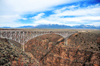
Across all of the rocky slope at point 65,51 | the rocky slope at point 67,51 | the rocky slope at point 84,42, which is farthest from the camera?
the rocky slope at point 84,42

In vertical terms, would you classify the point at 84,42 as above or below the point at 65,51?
above

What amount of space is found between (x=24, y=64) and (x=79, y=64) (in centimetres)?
2707

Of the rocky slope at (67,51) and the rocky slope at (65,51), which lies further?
the rocky slope at (65,51)

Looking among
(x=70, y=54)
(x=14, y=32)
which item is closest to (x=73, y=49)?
(x=70, y=54)

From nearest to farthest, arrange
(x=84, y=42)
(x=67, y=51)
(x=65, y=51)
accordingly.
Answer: (x=67, y=51)
(x=65, y=51)
(x=84, y=42)

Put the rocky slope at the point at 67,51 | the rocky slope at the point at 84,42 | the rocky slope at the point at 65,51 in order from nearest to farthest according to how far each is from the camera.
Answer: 1. the rocky slope at the point at 67,51
2. the rocky slope at the point at 65,51
3. the rocky slope at the point at 84,42

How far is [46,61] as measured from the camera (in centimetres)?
3916

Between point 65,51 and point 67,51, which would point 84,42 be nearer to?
point 67,51

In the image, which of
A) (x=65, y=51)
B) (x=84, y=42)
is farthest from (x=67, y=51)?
(x=84, y=42)

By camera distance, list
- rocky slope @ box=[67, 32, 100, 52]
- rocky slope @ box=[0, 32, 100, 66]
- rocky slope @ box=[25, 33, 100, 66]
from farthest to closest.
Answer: rocky slope @ box=[67, 32, 100, 52] → rocky slope @ box=[25, 33, 100, 66] → rocky slope @ box=[0, 32, 100, 66]

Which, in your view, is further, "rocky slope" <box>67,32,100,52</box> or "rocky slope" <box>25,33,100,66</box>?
"rocky slope" <box>67,32,100,52</box>

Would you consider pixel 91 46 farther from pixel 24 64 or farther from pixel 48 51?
pixel 24 64

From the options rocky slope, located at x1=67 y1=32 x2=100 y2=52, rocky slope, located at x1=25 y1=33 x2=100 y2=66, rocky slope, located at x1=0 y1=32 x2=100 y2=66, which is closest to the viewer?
rocky slope, located at x1=0 y1=32 x2=100 y2=66

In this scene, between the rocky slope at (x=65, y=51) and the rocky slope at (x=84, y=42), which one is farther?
the rocky slope at (x=84, y=42)
